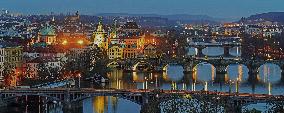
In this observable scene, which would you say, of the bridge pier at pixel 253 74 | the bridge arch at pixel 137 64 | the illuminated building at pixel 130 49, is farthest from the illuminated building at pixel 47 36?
the bridge pier at pixel 253 74

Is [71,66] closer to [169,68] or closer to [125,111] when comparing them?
[169,68]

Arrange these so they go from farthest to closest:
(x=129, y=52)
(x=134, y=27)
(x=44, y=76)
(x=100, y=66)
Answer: (x=134, y=27) < (x=129, y=52) < (x=100, y=66) < (x=44, y=76)

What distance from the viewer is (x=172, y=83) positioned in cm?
3164

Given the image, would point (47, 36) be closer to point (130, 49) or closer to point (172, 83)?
point (130, 49)

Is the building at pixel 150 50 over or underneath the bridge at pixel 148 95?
over

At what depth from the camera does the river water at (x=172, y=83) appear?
79.4 ft

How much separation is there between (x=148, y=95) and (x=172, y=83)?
8.87 meters

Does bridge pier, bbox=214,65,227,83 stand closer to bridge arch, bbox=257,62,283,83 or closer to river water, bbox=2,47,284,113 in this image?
river water, bbox=2,47,284,113

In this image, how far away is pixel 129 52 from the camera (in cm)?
4684

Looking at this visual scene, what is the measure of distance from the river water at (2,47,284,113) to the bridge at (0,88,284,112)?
0.41 m

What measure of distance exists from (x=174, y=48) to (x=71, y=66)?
66.2 feet

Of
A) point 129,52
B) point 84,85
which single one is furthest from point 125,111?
point 129,52

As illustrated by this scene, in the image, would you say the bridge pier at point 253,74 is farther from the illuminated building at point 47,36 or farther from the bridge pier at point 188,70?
the illuminated building at point 47,36

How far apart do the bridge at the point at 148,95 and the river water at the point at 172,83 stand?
0.41 m
